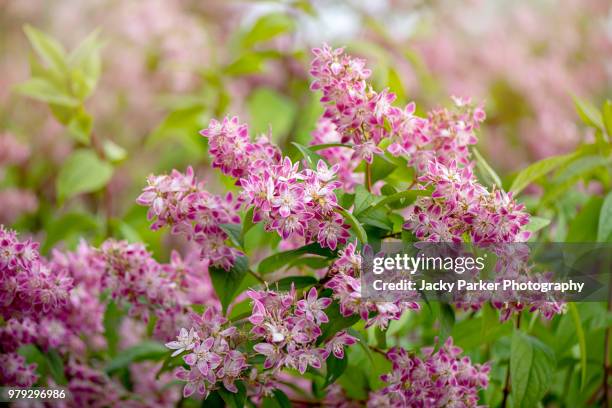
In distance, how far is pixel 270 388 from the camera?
0.61 m

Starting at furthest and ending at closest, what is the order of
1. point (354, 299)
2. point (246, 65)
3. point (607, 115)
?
point (246, 65)
point (607, 115)
point (354, 299)

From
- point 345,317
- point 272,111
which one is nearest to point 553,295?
point 345,317

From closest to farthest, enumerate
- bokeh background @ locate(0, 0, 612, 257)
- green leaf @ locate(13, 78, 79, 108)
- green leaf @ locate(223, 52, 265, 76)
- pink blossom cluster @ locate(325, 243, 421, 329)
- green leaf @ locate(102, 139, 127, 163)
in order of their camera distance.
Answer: pink blossom cluster @ locate(325, 243, 421, 329) → green leaf @ locate(13, 78, 79, 108) → green leaf @ locate(102, 139, 127, 163) → green leaf @ locate(223, 52, 265, 76) → bokeh background @ locate(0, 0, 612, 257)

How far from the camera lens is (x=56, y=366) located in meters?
0.79

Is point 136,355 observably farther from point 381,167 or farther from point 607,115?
point 607,115

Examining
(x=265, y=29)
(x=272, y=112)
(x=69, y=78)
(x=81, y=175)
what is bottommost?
(x=81, y=175)

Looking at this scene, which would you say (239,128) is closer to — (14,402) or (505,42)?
(14,402)

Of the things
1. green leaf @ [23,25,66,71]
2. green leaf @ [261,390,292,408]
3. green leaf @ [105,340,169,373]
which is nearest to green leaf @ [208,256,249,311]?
green leaf @ [261,390,292,408]

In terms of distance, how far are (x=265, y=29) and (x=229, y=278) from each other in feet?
2.40

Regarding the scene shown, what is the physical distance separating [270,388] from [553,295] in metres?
0.29

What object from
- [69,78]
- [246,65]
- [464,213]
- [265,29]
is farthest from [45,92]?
[464,213]

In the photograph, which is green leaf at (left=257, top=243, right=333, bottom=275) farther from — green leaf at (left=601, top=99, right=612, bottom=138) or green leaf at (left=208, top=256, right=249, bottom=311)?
green leaf at (left=601, top=99, right=612, bottom=138)

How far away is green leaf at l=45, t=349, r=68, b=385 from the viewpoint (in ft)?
2.53

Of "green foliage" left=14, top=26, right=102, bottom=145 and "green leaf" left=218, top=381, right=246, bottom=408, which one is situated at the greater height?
"green foliage" left=14, top=26, right=102, bottom=145
